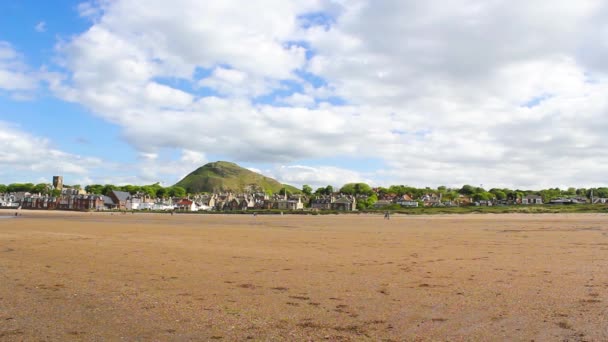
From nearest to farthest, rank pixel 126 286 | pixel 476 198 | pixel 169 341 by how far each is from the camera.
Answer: pixel 169 341, pixel 126 286, pixel 476 198

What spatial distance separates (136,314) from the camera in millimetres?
8531

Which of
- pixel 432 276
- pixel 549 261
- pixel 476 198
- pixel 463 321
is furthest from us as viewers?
pixel 476 198

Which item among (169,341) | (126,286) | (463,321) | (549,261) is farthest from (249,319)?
(549,261)

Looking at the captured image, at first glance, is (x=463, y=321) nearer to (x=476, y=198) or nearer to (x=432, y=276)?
(x=432, y=276)

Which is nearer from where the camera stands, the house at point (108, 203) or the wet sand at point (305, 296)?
the wet sand at point (305, 296)

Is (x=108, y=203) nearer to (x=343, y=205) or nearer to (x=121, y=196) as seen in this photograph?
(x=121, y=196)

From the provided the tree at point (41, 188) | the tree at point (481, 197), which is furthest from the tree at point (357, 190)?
the tree at point (41, 188)

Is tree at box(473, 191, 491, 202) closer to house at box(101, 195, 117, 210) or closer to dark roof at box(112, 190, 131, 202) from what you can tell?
dark roof at box(112, 190, 131, 202)

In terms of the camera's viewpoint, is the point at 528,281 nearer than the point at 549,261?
Yes

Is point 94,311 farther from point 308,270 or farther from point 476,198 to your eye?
point 476,198

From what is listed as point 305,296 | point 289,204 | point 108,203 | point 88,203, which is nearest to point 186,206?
point 108,203

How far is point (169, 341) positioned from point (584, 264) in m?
13.7

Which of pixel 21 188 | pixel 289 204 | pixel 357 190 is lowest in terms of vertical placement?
pixel 289 204

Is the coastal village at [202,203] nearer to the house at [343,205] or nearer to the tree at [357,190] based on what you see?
the house at [343,205]
